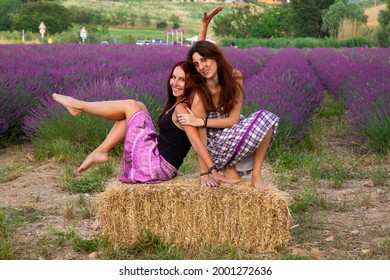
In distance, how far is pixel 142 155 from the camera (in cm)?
453

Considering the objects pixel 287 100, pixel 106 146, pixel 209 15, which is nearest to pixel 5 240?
pixel 106 146

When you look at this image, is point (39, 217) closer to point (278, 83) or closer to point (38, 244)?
point (38, 244)

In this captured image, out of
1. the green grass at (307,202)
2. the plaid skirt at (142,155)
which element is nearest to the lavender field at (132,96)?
the green grass at (307,202)

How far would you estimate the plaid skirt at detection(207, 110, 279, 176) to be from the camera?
4418 mm

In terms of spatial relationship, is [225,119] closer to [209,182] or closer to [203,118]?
[203,118]

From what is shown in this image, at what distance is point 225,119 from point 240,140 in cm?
18

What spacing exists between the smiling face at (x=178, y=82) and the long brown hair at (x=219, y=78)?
0.06 metres

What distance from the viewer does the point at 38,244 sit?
14.8 feet

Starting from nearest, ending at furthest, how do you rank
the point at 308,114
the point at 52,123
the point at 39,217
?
the point at 39,217 < the point at 52,123 < the point at 308,114

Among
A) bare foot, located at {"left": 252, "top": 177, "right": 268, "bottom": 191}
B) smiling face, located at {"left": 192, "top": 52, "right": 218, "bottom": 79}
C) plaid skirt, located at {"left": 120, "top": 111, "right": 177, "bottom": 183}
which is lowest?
bare foot, located at {"left": 252, "top": 177, "right": 268, "bottom": 191}

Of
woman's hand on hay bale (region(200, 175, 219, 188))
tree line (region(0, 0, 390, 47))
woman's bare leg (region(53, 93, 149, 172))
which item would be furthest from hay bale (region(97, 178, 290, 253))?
tree line (region(0, 0, 390, 47))

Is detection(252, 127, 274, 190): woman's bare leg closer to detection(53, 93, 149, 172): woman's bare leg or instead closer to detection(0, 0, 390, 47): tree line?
detection(53, 93, 149, 172): woman's bare leg

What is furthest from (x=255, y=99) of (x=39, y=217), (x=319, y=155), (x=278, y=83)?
Result: (x=39, y=217)

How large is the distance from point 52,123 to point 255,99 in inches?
75.4
